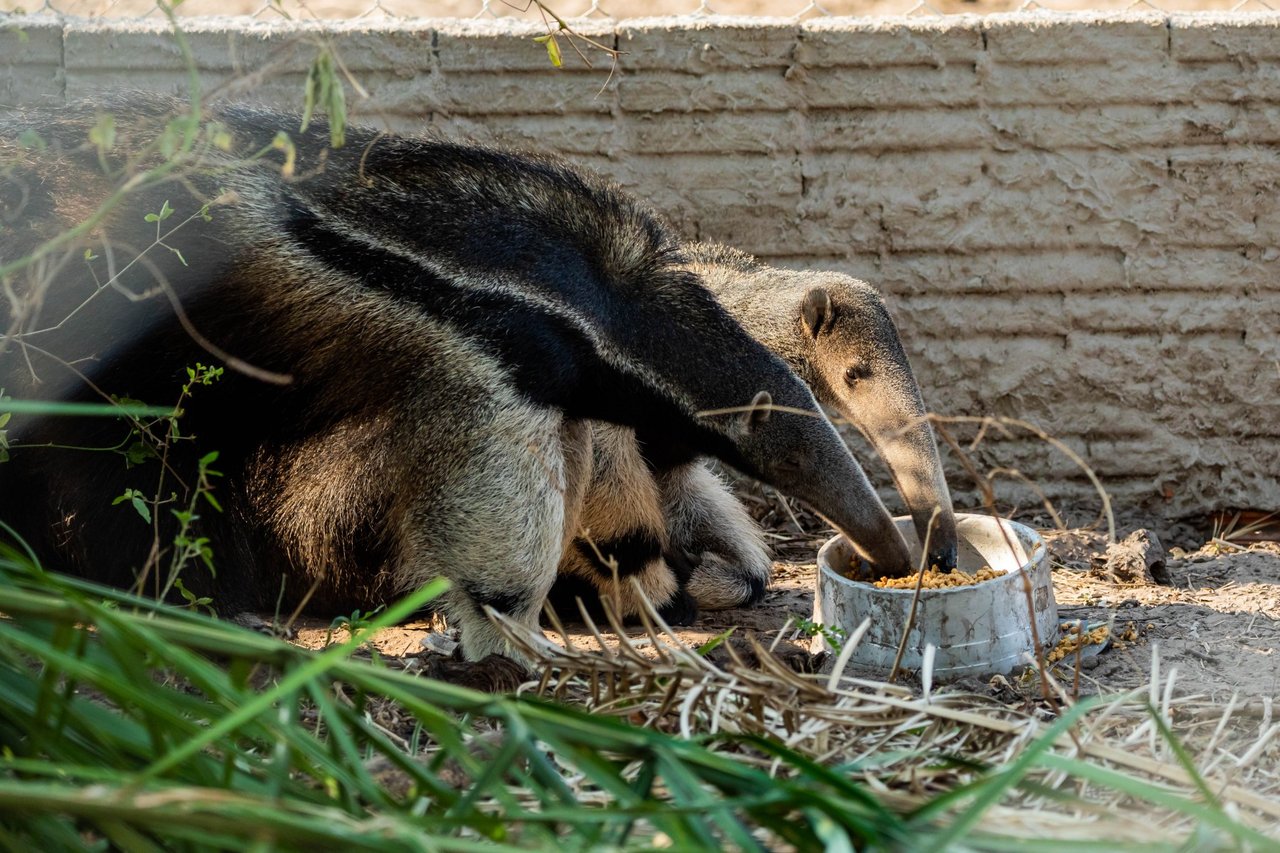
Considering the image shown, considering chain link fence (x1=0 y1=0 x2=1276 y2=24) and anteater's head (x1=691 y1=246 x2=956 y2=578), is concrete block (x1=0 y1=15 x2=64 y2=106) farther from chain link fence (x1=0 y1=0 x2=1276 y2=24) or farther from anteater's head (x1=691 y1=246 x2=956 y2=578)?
anteater's head (x1=691 y1=246 x2=956 y2=578)

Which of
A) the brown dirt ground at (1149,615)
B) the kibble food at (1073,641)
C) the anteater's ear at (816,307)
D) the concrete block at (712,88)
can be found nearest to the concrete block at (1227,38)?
the concrete block at (712,88)

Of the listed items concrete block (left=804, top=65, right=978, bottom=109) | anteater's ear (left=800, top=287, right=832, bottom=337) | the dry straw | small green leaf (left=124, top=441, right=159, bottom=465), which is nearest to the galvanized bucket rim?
the dry straw

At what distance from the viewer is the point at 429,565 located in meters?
3.89

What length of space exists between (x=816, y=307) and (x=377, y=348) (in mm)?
1721

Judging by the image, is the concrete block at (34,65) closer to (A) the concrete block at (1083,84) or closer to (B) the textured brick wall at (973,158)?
(B) the textured brick wall at (973,158)

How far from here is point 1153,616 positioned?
4227 mm

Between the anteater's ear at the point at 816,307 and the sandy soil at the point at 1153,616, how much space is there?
1.06m

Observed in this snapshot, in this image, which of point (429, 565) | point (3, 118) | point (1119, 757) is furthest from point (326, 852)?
point (3, 118)

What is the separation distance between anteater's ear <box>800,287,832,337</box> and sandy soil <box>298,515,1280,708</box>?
1063 millimetres

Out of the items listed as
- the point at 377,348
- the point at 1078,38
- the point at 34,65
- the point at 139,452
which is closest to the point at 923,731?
the point at 377,348

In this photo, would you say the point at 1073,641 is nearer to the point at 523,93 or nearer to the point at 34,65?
the point at 523,93

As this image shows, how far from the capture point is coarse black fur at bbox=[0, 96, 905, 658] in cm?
367

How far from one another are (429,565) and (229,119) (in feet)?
4.69

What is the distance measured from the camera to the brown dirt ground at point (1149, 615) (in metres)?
3.62
